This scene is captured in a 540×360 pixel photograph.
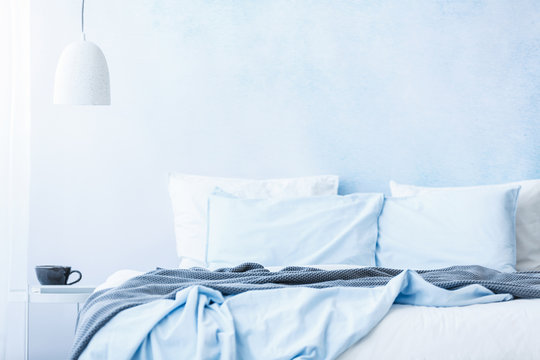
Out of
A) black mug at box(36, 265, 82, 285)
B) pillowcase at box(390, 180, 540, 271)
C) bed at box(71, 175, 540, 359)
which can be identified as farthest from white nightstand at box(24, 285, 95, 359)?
pillowcase at box(390, 180, 540, 271)

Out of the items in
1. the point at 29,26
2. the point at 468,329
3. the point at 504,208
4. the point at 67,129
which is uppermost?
the point at 29,26

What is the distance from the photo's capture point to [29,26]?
412cm

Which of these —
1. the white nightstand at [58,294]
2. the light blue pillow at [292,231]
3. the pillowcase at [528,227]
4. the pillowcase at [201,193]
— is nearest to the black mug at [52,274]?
the white nightstand at [58,294]

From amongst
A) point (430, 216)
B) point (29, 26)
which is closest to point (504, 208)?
point (430, 216)

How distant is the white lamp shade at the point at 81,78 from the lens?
3.51 metres

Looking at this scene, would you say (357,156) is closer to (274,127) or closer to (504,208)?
(274,127)

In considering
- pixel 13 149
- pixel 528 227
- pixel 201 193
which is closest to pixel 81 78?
pixel 13 149

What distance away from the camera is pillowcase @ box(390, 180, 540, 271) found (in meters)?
3.76

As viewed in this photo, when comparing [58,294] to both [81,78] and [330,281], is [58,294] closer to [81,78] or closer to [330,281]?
[81,78]

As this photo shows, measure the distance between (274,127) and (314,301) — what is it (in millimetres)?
1914

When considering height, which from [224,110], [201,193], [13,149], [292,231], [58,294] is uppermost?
[224,110]

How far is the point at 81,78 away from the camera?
11.6 feet

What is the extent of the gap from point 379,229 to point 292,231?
47 centimetres

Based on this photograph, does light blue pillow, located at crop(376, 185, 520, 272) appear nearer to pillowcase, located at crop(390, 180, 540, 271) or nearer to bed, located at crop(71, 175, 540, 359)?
bed, located at crop(71, 175, 540, 359)
